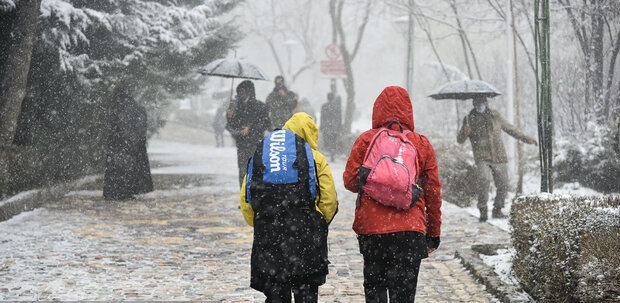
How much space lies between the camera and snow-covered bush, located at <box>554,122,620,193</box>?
12523 millimetres

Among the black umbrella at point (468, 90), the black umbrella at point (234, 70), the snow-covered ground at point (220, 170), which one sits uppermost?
the black umbrella at point (234, 70)

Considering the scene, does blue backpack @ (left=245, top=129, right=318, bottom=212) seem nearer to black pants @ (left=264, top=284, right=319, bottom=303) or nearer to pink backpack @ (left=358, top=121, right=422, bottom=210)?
pink backpack @ (left=358, top=121, right=422, bottom=210)

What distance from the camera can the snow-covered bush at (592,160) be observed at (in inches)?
493

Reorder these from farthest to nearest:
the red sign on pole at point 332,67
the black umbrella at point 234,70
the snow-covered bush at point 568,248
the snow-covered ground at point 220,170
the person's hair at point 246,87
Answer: the red sign on pole at point 332,67, the black umbrella at point 234,70, the person's hair at point 246,87, the snow-covered ground at point 220,170, the snow-covered bush at point 568,248

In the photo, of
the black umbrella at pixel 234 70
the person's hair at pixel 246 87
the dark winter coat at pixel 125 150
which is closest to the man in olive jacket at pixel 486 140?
the person's hair at pixel 246 87

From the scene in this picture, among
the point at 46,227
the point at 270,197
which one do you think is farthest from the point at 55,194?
the point at 270,197

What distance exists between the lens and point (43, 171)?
492 inches

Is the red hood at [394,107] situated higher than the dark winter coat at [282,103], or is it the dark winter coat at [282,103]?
the red hood at [394,107]

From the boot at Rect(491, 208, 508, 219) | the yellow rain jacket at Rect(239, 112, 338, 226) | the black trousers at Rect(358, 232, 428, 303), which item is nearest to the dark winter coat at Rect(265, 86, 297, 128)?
the boot at Rect(491, 208, 508, 219)

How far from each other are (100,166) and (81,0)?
462 cm

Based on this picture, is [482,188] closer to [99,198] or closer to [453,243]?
[453,243]

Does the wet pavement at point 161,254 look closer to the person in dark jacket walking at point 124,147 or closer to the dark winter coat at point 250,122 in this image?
the person in dark jacket walking at point 124,147

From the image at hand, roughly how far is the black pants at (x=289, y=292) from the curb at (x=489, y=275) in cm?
194

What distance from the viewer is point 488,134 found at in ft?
32.6
